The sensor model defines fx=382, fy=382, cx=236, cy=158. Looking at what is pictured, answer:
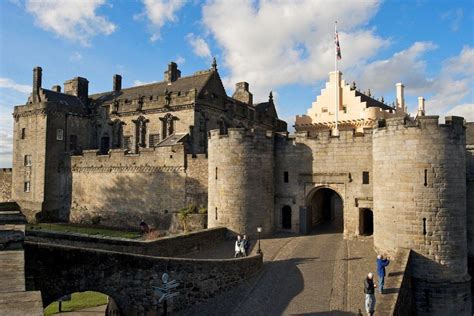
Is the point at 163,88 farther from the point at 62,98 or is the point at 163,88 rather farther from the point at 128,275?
the point at 128,275

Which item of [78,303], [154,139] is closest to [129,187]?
[154,139]

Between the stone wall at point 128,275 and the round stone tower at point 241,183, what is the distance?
18.6ft

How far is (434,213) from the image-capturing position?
15.8m

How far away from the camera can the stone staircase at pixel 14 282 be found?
17.3ft

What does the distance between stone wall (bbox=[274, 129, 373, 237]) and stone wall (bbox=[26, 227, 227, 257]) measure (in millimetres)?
5649

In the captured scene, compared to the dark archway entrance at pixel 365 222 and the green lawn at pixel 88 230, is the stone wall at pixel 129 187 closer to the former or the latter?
the green lawn at pixel 88 230

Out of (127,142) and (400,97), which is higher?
(400,97)

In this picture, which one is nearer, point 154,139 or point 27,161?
point 154,139

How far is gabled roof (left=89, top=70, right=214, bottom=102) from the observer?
34.3 meters

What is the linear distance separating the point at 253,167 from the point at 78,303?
10954 mm

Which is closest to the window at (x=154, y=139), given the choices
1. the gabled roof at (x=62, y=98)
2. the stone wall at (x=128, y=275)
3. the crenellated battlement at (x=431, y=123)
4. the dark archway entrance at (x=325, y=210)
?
the gabled roof at (x=62, y=98)

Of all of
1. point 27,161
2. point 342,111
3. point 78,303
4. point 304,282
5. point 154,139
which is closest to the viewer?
point 304,282

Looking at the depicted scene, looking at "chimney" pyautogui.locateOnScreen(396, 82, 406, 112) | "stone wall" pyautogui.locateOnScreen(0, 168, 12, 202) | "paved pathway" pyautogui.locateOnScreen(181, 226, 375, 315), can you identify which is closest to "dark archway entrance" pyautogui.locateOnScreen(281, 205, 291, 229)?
"paved pathway" pyautogui.locateOnScreen(181, 226, 375, 315)

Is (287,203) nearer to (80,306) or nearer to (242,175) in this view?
(242,175)
